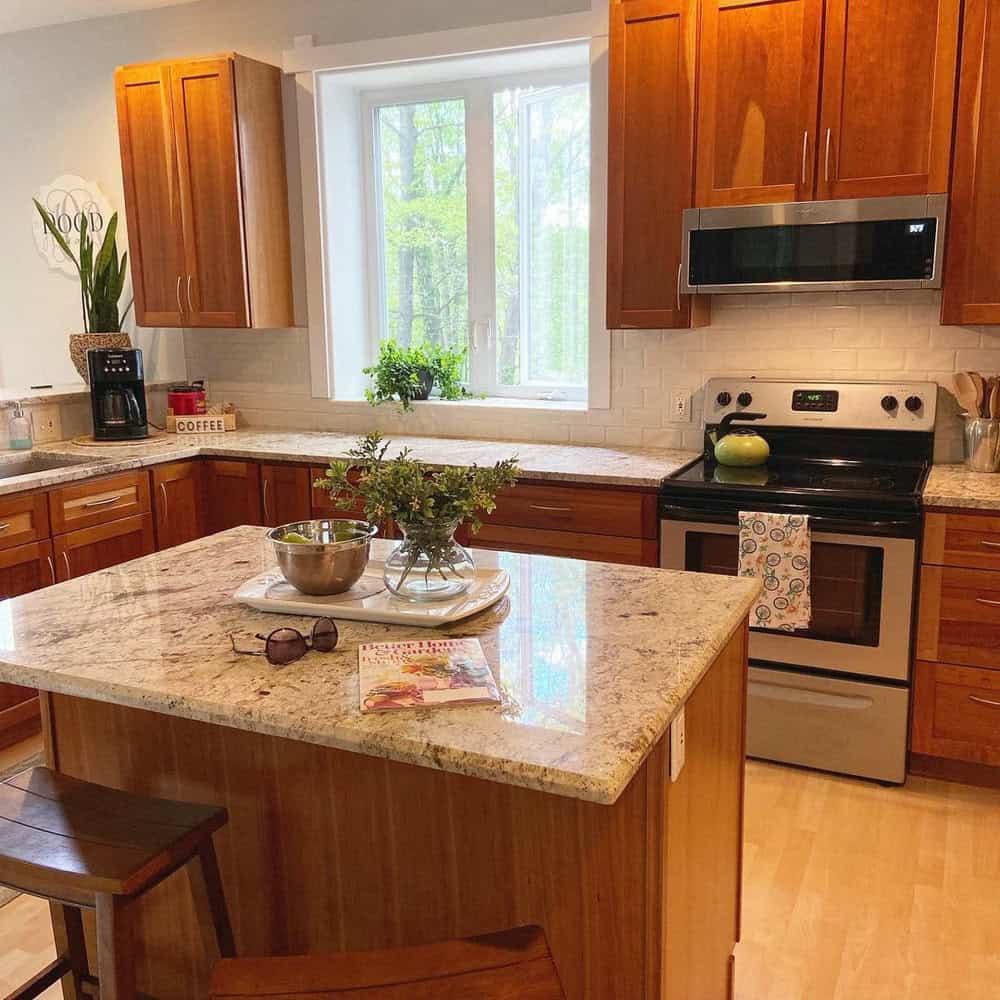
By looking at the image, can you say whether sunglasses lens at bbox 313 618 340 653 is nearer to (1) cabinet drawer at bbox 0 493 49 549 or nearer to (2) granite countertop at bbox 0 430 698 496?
(2) granite countertop at bbox 0 430 698 496

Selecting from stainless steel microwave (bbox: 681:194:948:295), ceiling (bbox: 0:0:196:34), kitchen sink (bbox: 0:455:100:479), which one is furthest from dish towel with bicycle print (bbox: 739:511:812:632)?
ceiling (bbox: 0:0:196:34)

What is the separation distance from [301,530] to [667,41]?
2.21 m

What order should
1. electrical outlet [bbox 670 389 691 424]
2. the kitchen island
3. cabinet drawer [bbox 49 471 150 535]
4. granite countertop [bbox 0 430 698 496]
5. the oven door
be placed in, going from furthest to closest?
electrical outlet [bbox 670 389 691 424] < cabinet drawer [bbox 49 471 150 535] < granite countertop [bbox 0 430 698 496] < the oven door < the kitchen island

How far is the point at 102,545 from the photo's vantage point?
3.64m

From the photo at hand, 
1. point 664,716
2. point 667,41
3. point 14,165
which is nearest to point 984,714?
point 664,716

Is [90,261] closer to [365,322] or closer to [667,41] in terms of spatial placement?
[365,322]

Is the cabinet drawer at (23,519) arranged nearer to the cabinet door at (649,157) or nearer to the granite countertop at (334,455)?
the granite countertop at (334,455)

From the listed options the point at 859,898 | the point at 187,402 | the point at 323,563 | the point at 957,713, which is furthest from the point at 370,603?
the point at 187,402

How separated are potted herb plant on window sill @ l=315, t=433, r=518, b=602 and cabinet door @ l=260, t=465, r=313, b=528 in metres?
2.05

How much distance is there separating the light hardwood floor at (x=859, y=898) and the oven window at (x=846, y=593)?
477 mm

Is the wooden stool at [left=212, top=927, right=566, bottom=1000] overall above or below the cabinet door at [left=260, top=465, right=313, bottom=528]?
below

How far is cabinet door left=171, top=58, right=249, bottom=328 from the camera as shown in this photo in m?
3.97

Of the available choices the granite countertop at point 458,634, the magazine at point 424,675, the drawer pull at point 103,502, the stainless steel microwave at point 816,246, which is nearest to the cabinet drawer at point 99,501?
the drawer pull at point 103,502

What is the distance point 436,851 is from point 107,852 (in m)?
0.49
